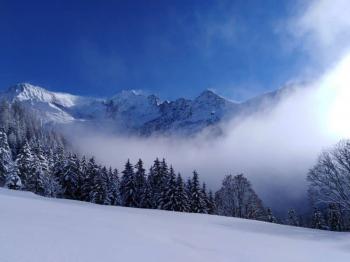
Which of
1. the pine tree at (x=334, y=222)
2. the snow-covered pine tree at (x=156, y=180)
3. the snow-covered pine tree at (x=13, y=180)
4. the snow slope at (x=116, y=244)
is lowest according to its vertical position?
the snow slope at (x=116, y=244)

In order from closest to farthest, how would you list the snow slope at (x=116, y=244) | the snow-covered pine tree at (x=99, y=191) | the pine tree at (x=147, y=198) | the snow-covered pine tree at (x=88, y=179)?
the snow slope at (x=116, y=244)
the snow-covered pine tree at (x=99, y=191)
the snow-covered pine tree at (x=88, y=179)
the pine tree at (x=147, y=198)

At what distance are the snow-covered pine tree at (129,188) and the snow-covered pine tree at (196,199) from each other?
404 inches

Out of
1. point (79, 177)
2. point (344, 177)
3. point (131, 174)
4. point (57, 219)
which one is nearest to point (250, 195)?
point (131, 174)

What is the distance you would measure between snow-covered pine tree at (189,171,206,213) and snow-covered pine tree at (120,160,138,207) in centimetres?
1026

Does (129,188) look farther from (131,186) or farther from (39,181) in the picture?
(39,181)

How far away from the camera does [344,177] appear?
3672cm

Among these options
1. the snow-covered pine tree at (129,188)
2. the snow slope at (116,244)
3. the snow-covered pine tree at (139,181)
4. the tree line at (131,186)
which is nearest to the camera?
the snow slope at (116,244)

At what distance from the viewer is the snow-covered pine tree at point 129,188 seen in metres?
64.0

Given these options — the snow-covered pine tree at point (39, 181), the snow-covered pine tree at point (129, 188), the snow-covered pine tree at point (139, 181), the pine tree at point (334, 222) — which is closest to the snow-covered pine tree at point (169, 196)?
the snow-covered pine tree at point (139, 181)

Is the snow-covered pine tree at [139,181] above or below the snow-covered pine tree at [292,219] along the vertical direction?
above

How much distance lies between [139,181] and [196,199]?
11419 millimetres

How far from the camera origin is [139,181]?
66.2 metres

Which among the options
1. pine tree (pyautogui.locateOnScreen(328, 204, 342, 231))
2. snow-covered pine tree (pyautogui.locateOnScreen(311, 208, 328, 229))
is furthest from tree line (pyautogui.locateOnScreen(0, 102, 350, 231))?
snow-covered pine tree (pyautogui.locateOnScreen(311, 208, 328, 229))

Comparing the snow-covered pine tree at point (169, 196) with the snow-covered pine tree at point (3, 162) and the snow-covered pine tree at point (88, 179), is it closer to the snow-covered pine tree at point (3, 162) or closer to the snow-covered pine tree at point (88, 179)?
the snow-covered pine tree at point (88, 179)
